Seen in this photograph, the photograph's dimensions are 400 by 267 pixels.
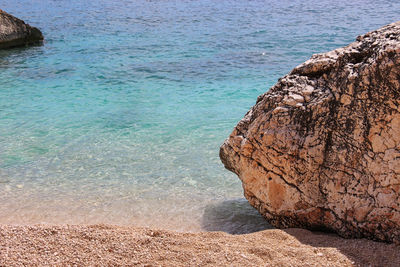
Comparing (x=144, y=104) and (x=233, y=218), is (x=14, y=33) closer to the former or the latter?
(x=144, y=104)

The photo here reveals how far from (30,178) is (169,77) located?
4807 mm

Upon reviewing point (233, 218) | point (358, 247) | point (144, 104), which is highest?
point (358, 247)

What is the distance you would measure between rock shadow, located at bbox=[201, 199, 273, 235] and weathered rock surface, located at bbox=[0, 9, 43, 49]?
1050cm

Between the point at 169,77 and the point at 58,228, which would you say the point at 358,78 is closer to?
the point at 58,228

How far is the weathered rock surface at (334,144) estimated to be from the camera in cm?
304

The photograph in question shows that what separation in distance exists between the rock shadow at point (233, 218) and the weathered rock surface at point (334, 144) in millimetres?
311

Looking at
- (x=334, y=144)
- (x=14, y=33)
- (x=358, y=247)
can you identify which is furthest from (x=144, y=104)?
(x=14, y=33)

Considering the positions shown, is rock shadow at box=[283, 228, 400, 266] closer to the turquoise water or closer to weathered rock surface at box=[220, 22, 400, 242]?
weathered rock surface at box=[220, 22, 400, 242]

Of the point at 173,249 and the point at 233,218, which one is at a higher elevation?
the point at 173,249

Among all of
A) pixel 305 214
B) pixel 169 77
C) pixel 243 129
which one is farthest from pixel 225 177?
pixel 169 77

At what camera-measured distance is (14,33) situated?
12758 mm

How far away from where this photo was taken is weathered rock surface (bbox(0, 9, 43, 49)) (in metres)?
12.5

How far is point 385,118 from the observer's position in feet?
9.93

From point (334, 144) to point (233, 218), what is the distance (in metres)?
1.34
